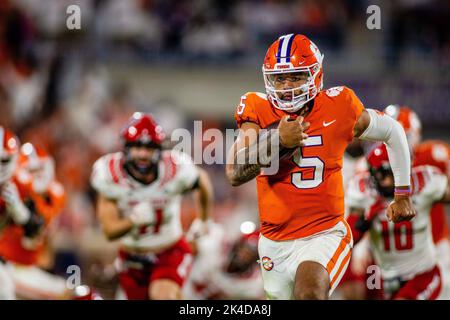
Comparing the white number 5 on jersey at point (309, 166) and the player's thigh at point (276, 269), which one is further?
the player's thigh at point (276, 269)

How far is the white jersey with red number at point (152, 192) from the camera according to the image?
7.30 meters

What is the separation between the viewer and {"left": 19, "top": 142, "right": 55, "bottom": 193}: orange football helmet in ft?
27.8

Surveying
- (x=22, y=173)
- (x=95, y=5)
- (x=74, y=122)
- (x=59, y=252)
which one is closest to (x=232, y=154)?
(x=22, y=173)

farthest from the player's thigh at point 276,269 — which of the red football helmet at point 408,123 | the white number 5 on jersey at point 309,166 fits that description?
the red football helmet at point 408,123

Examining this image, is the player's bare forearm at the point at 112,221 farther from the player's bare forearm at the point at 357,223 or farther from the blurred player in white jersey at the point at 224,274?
the blurred player in white jersey at the point at 224,274

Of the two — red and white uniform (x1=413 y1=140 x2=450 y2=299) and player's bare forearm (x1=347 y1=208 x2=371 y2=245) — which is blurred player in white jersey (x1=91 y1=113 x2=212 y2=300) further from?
red and white uniform (x1=413 y1=140 x2=450 y2=299)

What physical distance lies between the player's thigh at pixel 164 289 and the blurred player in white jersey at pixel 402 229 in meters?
1.47

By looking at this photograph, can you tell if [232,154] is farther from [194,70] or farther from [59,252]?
[194,70]

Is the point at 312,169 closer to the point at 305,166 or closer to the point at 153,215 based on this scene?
the point at 305,166

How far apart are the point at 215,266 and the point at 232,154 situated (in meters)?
3.93

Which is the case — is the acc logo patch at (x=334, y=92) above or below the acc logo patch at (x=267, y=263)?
above

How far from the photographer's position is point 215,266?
29.9ft

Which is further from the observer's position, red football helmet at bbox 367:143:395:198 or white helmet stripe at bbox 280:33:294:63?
red football helmet at bbox 367:143:395:198

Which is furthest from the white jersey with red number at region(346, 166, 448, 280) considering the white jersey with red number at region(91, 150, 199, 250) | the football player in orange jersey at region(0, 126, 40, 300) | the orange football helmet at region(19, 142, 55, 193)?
the orange football helmet at region(19, 142, 55, 193)
